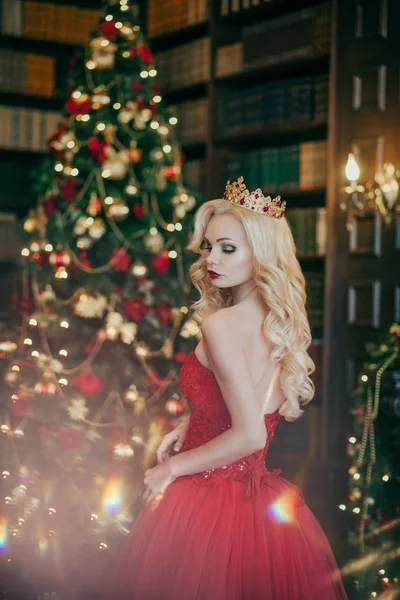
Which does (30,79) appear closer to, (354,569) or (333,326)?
(333,326)

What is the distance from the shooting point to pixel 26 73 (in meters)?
5.73

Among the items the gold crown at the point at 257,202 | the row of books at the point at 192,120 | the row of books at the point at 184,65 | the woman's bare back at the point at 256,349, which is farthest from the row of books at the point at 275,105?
the woman's bare back at the point at 256,349

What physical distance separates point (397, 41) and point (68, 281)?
2.19 meters

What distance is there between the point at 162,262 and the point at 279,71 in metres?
1.32

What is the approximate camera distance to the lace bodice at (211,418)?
1.67m

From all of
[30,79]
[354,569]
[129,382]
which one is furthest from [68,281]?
[354,569]

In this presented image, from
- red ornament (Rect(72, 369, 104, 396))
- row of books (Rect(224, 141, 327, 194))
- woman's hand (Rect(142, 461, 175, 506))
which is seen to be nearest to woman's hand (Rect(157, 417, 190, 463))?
woman's hand (Rect(142, 461, 175, 506))

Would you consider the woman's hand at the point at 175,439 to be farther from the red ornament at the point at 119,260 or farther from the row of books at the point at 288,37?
the row of books at the point at 288,37

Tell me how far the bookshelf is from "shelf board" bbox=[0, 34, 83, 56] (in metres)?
0.76

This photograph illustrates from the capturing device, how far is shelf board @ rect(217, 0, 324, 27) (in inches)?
192

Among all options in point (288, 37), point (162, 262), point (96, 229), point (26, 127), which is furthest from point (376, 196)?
point (26, 127)

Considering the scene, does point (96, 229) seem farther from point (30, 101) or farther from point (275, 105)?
point (30, 101)

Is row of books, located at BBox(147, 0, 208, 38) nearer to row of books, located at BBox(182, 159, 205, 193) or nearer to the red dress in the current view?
row of books, located at BBox(182, 159, 205, 193)

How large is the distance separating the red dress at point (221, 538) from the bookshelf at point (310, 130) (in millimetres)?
2288
